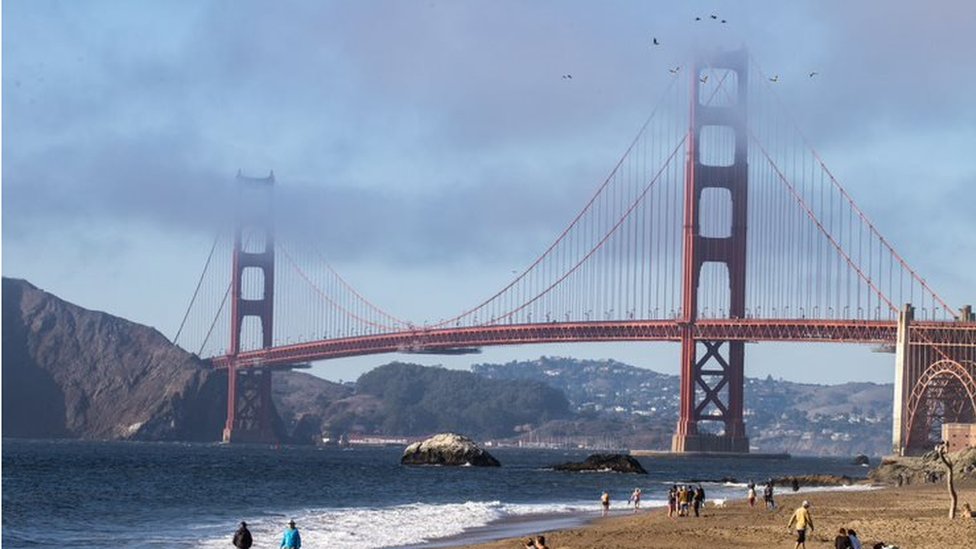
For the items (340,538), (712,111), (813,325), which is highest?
(712,111)

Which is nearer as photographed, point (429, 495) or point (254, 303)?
point (429, 495)

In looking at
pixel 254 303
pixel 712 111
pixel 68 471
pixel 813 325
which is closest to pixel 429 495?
pixel 68 471

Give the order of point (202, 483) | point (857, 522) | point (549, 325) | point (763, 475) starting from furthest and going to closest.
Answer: point (549, 325), point (763, 475), point (202, 483), point (857, 522)

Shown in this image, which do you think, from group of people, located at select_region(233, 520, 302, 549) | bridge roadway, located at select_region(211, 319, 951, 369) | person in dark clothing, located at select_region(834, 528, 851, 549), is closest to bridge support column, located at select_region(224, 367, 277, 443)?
bridge roadway, located at select_region(211, 319, 951, 369)

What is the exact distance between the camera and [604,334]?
388 feet

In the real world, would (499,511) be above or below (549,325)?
below

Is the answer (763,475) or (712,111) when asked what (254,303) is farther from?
(763,475)

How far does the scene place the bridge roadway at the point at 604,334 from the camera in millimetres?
112312

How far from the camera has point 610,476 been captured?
9594cm

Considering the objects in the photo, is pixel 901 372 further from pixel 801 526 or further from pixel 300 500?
pixel 801 526

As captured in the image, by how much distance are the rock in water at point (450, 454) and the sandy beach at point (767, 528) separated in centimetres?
5240

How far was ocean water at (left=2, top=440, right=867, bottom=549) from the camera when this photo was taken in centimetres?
4844

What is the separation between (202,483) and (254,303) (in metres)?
91.5

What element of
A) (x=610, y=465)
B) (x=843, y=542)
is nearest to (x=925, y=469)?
(x=610, y=465)
